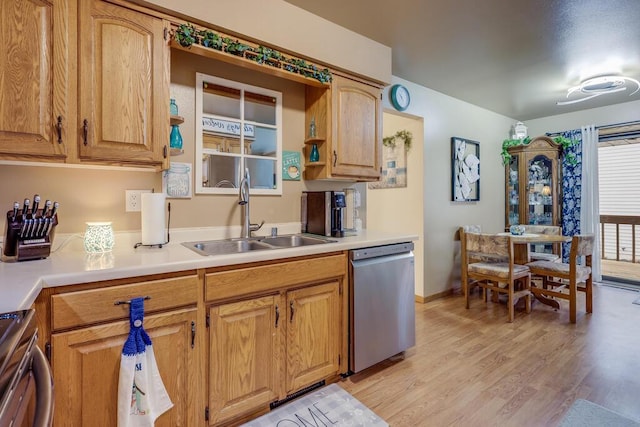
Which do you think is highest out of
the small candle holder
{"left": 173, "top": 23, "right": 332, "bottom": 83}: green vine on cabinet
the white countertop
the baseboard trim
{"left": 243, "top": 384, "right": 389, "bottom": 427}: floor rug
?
{"left": 173, "top": 23, "right": 332, "bottom": 83}: green vine on cabinet

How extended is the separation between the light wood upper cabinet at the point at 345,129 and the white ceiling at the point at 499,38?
47cm

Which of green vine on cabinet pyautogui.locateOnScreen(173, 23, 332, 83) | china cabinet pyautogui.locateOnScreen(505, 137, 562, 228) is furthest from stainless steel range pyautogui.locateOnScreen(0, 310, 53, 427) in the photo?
china cabinet pyautogui.locateOnScreen(505, 137, 562, 228)

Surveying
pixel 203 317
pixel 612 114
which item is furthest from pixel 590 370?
pixel 612 114

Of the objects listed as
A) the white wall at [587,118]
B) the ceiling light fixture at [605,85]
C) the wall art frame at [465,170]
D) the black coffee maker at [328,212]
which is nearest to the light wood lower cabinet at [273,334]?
the black coffee maker at [328,212]

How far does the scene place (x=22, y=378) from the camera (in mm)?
655

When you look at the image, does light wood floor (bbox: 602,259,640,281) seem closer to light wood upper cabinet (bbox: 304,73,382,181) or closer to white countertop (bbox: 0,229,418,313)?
light wood upper cabinet (bbox: 304,73,382,181)

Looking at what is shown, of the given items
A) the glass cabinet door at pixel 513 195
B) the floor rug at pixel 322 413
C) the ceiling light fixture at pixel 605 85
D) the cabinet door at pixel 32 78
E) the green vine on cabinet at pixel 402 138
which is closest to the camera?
the cabinet door at pixel 32 78

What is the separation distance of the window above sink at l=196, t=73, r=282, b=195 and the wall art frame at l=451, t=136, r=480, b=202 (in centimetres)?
252

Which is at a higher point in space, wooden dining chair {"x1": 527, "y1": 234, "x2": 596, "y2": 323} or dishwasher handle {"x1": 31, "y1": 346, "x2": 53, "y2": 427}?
dishwasher handle {"x1": 31, "y1": 346, "x2": 53, "y2": 427}

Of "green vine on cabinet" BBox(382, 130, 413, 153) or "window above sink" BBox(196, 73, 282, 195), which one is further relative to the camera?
"green vine on cabinet" BBox(382, 130, 413, 153)

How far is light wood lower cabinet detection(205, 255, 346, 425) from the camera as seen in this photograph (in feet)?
5.10

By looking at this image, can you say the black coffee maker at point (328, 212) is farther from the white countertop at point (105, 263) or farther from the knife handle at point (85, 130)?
the knife handle at point (85, 130)

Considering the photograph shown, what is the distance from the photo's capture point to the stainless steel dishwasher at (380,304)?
2.06 metres

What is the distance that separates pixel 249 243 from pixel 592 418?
217 cm
